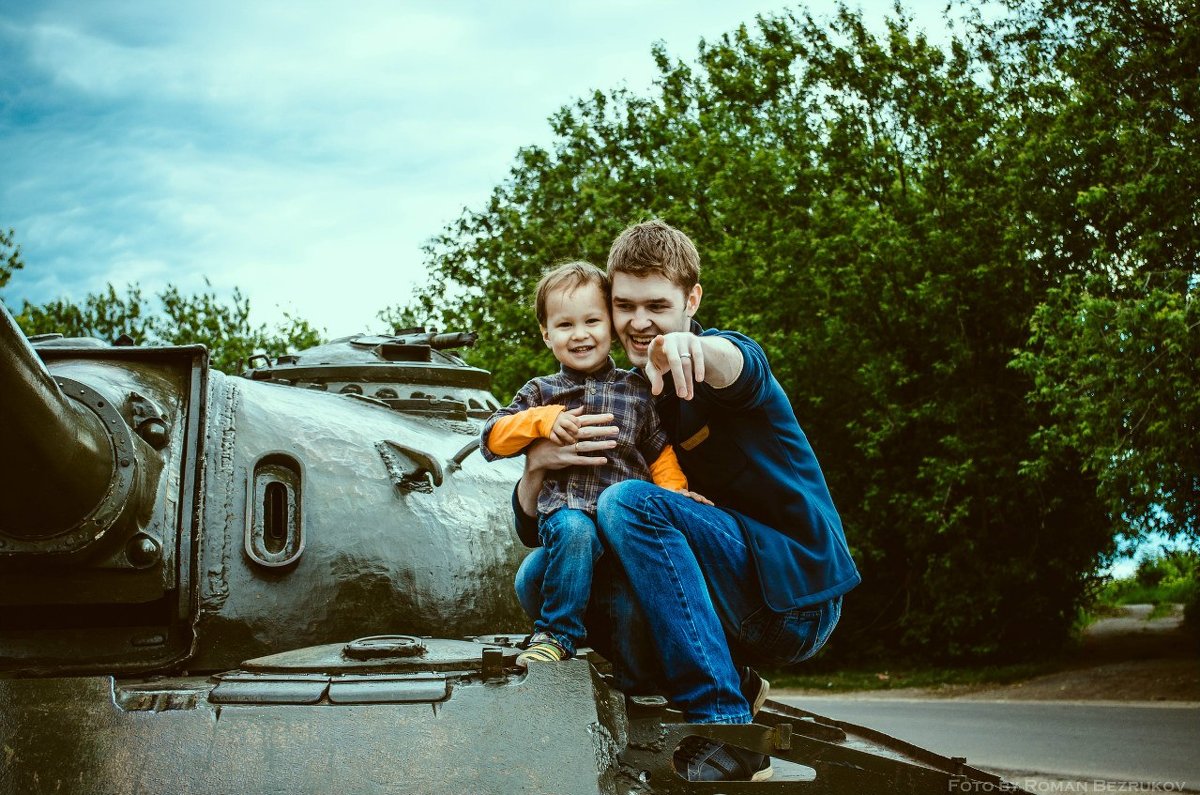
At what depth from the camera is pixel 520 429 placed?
350 cm

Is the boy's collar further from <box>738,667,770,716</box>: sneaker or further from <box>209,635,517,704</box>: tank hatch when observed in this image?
<box>738,667,770,716</box>: sneaker

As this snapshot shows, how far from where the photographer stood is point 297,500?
4.48 metres

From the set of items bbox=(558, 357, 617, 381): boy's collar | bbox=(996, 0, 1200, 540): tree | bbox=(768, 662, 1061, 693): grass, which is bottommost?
bbox=(768, 662, 1061, 693): grass

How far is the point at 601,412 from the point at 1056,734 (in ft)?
33.7

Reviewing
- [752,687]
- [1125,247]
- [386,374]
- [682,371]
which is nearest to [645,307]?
[682,371]

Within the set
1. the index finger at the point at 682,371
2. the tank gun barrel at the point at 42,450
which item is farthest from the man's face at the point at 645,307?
the tank gun barrel at the point at 42,450

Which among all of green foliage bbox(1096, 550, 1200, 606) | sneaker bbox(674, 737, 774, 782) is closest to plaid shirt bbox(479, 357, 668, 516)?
sneaker bbox(674, 737, 774, 782)

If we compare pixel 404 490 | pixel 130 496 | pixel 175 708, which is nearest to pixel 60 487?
pixel 130 496

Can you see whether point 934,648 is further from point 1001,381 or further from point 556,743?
point 556,743

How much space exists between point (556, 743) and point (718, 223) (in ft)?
70.4

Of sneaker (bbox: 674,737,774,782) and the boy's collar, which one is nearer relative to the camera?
sneaker (bbox: 674,737,774,782)

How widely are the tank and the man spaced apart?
0.49 feet

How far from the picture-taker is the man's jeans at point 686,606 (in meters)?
3.29

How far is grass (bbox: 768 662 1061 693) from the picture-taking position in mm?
18656
